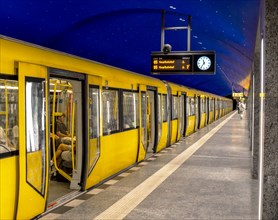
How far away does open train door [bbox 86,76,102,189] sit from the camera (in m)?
7.61

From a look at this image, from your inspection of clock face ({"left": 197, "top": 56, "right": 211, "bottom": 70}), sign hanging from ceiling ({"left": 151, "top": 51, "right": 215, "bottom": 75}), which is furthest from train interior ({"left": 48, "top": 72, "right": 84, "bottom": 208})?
clock face ({"left": 197, "top": 56, "right": 211, "bottom": 70})

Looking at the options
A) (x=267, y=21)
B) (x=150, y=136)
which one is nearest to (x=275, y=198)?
(x=267, y=21)

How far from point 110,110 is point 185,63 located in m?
3.78

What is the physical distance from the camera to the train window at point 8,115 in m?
5.00

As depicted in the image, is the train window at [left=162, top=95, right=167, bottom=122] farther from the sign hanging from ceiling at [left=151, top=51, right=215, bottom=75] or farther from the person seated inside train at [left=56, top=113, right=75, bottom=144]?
the person seated inside train at [left=56, top=113, right=75, bottom=144]

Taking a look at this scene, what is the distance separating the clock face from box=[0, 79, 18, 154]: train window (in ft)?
23.7

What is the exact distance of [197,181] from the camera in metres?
8.62

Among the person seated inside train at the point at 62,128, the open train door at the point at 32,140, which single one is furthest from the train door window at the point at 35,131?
the person seated inside train at the point at 62,128

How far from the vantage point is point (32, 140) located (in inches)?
219

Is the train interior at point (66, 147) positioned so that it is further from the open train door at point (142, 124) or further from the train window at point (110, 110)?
the open train door at point (142, 124)

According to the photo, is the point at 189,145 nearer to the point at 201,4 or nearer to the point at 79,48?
the point at 79,48

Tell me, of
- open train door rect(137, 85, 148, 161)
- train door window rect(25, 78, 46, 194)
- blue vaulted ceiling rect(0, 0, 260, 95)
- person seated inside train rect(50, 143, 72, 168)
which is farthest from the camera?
open train door rect(137, 85, 148, 161)

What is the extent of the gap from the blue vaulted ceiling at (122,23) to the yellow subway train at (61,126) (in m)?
1.76

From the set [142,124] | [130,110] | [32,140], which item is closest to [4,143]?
[32,140]
